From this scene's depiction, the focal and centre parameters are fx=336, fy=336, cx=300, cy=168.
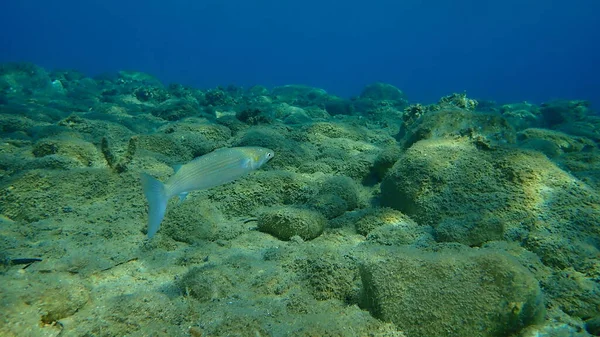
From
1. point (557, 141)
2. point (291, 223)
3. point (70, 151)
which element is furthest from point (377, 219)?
point (557, 141)

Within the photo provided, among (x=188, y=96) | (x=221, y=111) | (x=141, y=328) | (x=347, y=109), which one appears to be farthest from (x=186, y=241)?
(x=188, y=96)

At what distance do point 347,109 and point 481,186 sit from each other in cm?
1123

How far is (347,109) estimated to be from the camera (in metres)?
14.8

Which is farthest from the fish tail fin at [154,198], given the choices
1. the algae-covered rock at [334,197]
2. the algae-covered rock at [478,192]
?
the algae-covered rock at [478,192]

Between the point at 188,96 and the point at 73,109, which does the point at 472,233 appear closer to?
the point at 73,109

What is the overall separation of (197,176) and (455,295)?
2.25 m

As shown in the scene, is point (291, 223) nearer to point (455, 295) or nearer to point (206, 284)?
point (206, 284)

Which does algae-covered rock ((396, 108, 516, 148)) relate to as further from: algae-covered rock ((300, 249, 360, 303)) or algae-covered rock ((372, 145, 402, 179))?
algae-covered rock ((300, 249, 360, 303))

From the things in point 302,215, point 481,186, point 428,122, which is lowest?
point 302,215

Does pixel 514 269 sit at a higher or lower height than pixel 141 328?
higher

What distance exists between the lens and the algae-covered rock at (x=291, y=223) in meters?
3.75

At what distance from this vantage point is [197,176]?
9.93 feet

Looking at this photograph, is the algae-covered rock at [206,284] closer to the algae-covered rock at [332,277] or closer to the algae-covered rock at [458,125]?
the algae-covered rock at [332,277]

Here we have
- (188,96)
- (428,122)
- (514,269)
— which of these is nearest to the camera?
(514,269)
